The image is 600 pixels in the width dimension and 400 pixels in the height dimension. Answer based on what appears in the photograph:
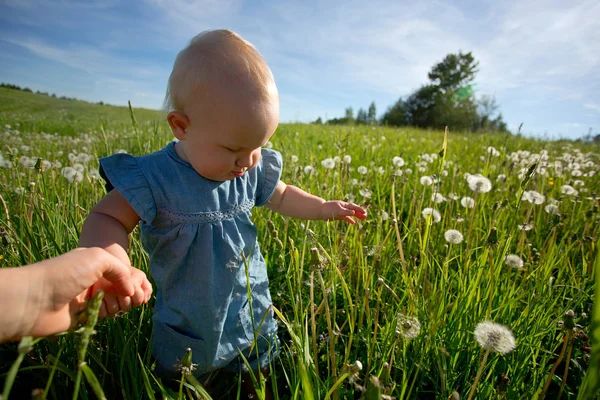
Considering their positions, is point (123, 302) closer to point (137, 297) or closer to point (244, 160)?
point (137, 297)

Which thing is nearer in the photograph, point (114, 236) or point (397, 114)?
A: point (114, 236)

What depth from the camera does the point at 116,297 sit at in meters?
0.82

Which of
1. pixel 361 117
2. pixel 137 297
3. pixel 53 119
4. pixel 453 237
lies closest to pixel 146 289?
pixel 137 297

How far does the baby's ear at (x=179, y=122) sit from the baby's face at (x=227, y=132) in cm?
2

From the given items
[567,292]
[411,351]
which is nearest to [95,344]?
[411,351]

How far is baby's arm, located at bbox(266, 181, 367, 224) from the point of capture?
4.95ft

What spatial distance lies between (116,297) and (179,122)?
0.57m

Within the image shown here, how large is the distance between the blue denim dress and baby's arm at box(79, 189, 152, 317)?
0.19ft

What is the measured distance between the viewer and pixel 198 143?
3.64 feet

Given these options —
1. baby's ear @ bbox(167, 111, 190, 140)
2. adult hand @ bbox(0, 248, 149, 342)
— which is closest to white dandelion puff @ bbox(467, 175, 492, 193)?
baby's ear @ bbox(167, 111, 190, 140)

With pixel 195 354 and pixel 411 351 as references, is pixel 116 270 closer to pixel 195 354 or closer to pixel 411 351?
pixel 195 354

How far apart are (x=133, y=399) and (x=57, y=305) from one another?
0.65 m

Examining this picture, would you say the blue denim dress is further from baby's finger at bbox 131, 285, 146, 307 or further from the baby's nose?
baby's finger at bbox 131, 285, 146, 307

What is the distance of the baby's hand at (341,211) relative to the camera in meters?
1.50
